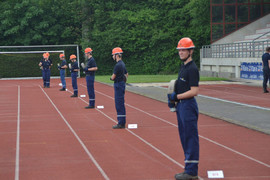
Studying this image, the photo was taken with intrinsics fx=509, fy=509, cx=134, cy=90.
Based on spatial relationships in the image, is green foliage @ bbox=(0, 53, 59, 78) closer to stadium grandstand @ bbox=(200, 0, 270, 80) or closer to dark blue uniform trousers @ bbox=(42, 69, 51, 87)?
stadium grandstand @ bbox=(200, 0, 270, 80)

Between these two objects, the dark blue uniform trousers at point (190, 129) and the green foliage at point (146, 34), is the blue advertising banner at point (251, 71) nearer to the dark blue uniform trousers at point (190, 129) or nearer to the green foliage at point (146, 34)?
the green foliage at point (146, 34)

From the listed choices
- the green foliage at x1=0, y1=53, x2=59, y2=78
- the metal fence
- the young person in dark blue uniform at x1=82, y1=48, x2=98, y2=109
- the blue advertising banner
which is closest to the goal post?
the green foliage at x1=0, y1=53, x2=59, y2=78

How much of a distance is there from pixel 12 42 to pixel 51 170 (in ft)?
149

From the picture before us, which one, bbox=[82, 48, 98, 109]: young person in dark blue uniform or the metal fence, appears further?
the metal fence

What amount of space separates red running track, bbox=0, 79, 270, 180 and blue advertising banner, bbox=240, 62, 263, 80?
16358mm

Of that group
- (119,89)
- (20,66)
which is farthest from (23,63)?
(119,89)

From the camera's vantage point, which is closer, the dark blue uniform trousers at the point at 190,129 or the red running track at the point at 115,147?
the dark blue uniform trousers at the point at 190,129

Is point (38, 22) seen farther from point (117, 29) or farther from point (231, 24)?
point (231, 24)

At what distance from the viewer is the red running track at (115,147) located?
8.48 metres

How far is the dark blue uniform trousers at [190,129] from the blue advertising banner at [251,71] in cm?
2475

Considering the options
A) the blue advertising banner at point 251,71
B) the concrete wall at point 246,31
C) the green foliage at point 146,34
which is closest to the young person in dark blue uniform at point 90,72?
the blue advertising banner at point 251,71

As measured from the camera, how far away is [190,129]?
7727mm

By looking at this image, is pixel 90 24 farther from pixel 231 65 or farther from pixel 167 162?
pixel 167 162

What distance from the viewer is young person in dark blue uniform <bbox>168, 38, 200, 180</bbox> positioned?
7.63 meters
